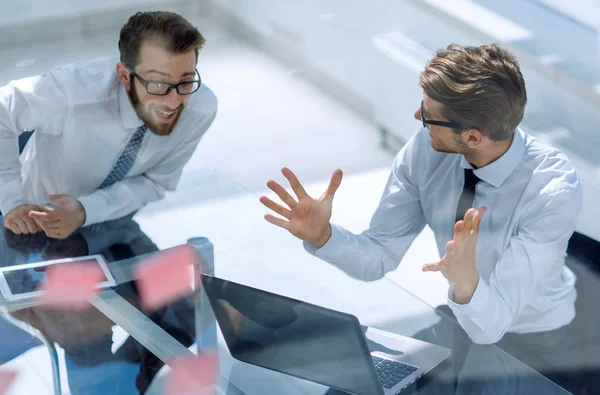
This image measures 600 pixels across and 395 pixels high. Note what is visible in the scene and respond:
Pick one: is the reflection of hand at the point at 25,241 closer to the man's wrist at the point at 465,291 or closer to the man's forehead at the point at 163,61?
the man's forehead at the point at 163,61

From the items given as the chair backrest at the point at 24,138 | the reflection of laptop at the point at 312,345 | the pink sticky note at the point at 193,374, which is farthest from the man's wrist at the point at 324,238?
the chair backrest at the point at 24,138

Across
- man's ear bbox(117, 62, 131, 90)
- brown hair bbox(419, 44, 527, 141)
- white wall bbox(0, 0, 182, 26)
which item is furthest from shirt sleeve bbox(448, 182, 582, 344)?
white wall bbox(0, 0, 182, 26)

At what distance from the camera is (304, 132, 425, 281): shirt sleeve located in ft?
7.49

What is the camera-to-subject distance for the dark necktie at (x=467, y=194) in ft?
7.50

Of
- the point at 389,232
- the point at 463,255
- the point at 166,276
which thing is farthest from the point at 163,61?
the point at 463,255

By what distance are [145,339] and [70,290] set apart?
0.28 metres

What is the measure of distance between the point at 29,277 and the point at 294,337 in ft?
2.37

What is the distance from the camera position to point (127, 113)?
99.1 inches

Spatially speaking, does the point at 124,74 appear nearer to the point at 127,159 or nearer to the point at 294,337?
the point at 127,159

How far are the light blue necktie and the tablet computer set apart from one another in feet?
1.51

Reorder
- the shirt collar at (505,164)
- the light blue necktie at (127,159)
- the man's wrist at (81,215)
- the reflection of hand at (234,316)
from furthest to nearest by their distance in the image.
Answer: the light blue necktie at (127,159) < the man's wrist at (81,215) < the shirt collar at (505,164) < the reflection of hand at (234,316)

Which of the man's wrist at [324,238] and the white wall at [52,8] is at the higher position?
the man's wrist at [324,238]

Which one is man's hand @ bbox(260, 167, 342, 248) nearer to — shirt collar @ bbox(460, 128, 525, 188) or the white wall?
shirt collar @ bbox(460, 128, 525, 188)

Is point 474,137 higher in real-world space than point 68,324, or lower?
higher
